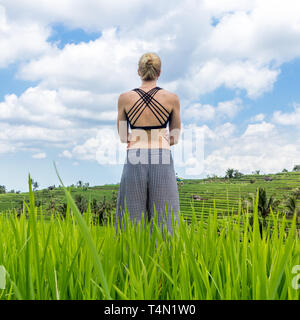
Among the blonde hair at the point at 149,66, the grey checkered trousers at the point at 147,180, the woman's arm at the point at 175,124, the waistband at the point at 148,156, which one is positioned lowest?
the grey checkered trousers at the point at 147,180

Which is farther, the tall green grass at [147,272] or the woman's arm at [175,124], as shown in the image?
the woman's arm at [175,124]

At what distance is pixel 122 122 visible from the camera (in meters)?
3.02

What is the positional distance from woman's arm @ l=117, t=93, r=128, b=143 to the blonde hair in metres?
0.32

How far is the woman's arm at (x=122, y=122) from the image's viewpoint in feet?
9.73

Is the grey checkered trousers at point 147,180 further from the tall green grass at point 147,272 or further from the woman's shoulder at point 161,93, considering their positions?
the tall green grass at point 147,272

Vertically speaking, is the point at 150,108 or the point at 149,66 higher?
the point at 149,66

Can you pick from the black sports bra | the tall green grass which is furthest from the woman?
the tall green grass

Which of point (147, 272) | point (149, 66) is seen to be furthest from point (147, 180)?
point (147, 272)

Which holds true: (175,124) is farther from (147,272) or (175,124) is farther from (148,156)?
(147,272)

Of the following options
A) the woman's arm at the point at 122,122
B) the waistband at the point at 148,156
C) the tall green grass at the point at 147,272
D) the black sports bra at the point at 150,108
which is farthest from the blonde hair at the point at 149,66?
the tall green grass at the point at 147,272

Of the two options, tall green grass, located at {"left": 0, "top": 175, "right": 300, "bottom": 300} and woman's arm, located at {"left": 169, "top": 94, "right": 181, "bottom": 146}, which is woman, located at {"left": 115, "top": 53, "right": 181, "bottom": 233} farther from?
tall green grass, located at {"left": 0, "top": 175, "right": 300, "bottom": 300}

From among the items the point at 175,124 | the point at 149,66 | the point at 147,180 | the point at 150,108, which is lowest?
the point at 147,180

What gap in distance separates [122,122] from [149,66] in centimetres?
62
